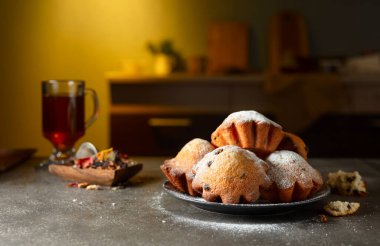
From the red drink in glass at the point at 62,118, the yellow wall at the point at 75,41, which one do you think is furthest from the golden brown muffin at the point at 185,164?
the yellow wall at the point at 75,41

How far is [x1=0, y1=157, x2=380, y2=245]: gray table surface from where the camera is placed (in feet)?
2.74

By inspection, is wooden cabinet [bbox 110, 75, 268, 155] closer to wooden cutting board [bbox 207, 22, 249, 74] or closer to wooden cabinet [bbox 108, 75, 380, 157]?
wooden cabinet [bbox 108, 75, 380, 157]

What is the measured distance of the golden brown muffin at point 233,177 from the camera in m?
0.92

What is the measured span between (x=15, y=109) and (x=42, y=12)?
0.66 meters

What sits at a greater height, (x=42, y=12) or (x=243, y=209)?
(x=42, y=12)

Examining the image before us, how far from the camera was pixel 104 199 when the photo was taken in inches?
43.1

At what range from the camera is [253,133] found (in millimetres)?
1048

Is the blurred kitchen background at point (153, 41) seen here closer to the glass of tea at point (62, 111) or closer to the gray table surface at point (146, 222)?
the glass of tea at point (62, 111)

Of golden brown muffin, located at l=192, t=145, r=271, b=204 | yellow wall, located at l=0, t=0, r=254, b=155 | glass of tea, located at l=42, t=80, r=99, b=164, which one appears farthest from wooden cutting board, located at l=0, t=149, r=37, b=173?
yellow wall, located at l=0, t=0, r=254, b=155

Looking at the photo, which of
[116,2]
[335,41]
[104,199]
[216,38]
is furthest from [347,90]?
[104,199]

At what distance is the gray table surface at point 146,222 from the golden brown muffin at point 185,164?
0.04 m

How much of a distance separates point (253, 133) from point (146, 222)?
0.25m

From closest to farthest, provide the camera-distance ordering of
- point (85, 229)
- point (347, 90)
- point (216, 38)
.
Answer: point (85, 229) < point (347, 90) < point (216, 38)

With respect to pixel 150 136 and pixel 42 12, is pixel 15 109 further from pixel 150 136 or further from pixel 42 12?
pixel 150 136
